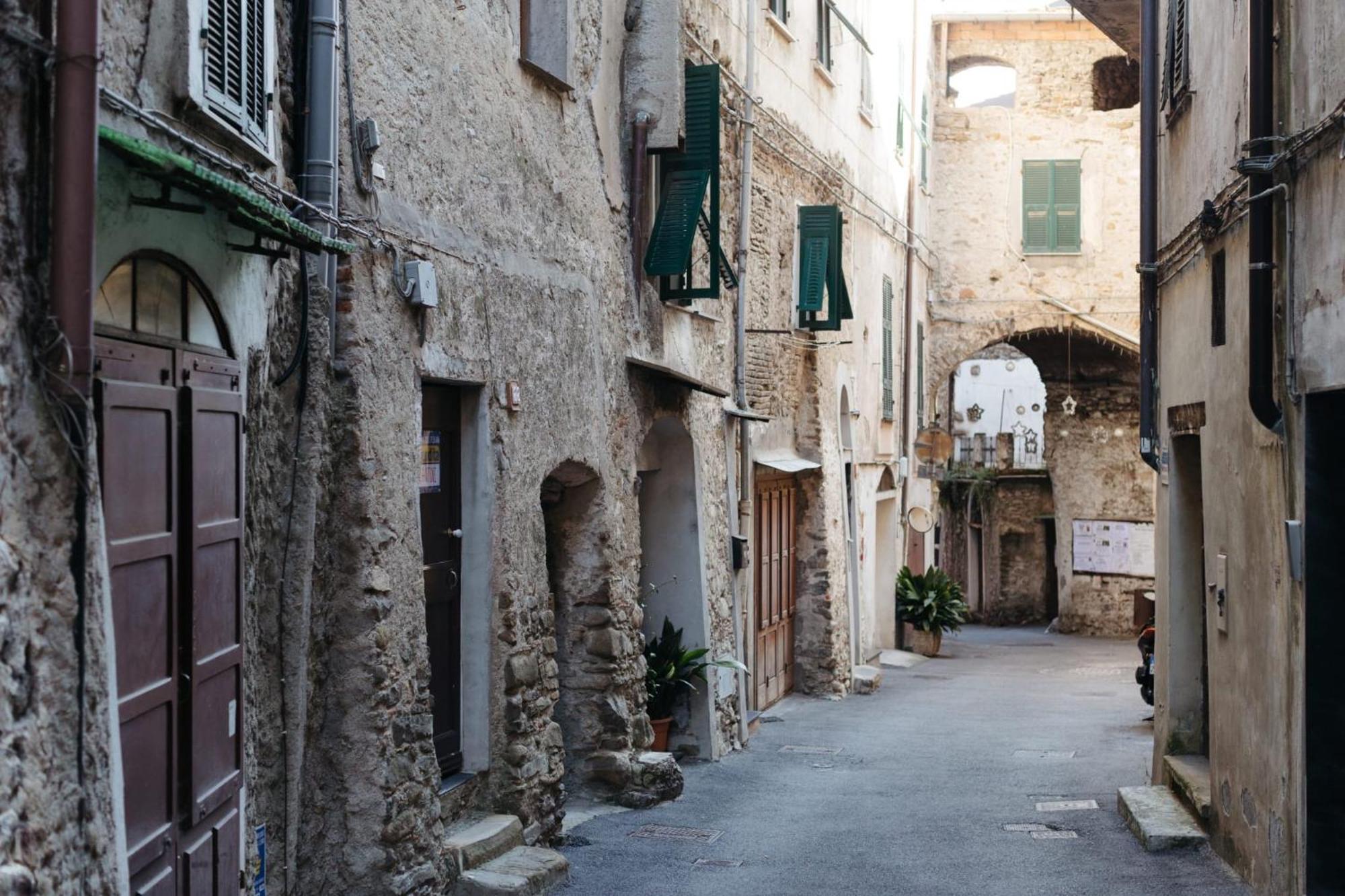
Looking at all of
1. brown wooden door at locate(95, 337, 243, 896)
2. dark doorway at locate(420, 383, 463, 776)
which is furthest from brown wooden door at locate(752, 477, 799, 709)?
brown wooden door at locate(95, 337, 243, 896)

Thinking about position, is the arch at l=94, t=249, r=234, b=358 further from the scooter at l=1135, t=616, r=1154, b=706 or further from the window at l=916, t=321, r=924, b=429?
the window at l=916, t=321, r=924, b=429

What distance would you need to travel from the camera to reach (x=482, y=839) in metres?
7.11

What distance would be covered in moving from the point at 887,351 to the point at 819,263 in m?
5.13

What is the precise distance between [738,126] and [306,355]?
7.80 metres

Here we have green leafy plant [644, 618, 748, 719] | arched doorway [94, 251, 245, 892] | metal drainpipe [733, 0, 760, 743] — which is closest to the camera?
arched doorway [94, 251, 245, 892]

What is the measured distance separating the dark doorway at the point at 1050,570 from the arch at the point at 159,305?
25.4 metres

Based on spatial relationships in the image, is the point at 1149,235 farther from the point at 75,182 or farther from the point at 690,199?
the point at 75,182

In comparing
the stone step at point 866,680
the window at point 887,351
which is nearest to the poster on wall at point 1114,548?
the window at point 887,351

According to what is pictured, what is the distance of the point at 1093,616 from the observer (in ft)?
83.2

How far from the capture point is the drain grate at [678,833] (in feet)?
28.3

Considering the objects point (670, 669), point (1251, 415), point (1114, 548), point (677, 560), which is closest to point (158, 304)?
point (1251, 415)

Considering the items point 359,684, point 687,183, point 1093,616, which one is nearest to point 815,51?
point 687,183

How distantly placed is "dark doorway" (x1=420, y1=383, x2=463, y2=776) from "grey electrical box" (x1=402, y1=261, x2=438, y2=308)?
711 millimetres

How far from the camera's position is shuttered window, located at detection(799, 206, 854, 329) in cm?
1502
